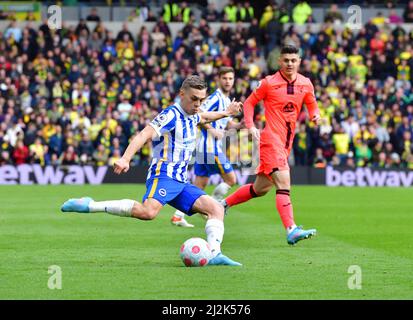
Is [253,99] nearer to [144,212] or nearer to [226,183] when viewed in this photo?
[226,183]

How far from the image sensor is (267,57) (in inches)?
1316

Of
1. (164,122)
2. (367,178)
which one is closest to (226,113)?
(164,122)

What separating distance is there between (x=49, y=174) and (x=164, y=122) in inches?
700

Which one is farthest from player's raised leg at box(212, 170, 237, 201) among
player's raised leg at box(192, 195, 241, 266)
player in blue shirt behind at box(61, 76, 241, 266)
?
player's raised leg at box(192, 195, 241, 266)

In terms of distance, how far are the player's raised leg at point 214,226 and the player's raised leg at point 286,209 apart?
167 centimetres

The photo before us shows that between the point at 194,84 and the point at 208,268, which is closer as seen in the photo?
the point at 208,268

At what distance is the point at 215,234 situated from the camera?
10.8 m

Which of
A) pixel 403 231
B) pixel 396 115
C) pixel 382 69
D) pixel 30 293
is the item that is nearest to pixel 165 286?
pixel 30 293

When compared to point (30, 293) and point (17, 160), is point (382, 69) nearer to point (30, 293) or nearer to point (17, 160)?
point (17, 160)

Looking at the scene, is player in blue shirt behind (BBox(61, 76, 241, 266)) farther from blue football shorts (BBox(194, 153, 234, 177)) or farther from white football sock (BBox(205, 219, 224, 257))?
blue football shorts (BBox(194, 153, 234, 177))

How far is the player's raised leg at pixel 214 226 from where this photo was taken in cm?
1070

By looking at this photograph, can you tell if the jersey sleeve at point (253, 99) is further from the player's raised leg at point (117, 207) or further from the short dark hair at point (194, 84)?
the player's raised leg at point (117, 207)

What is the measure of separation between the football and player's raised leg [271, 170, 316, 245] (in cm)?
195

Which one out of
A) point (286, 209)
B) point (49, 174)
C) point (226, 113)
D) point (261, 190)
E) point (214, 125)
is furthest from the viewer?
point (49, 174)
